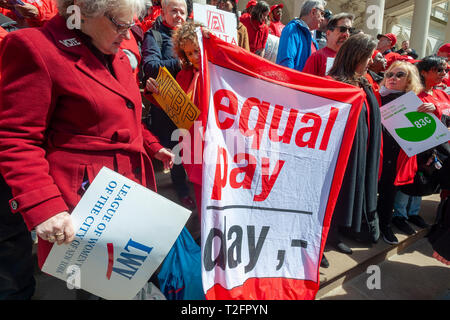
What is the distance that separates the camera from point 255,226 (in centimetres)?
171

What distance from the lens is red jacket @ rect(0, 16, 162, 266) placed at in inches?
40.1

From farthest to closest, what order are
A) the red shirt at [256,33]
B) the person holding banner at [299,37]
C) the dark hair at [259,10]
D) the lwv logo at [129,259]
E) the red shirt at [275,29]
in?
the red shirt at [275,29]
the red shirt at [256,33]
the dark hair at [259,10]
the person holding banner at [299,37]
the lwv logo at [129,259]

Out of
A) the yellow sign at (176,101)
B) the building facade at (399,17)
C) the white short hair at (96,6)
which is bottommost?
the yellow sign at (176,101)

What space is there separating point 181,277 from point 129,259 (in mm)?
575

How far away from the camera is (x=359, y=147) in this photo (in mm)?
2305

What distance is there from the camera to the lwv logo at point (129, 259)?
1248mm

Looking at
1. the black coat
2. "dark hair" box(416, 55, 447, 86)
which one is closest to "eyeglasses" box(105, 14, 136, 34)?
the black coat

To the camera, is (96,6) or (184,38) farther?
(184,38)

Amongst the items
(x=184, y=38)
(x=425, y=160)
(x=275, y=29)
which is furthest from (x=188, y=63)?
(x=275, y=29)

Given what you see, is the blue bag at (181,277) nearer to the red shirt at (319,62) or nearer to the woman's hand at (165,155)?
the woman's hand at (165,155)

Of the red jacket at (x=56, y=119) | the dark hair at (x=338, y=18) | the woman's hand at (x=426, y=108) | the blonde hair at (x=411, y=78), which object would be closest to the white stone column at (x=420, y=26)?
the dark hair at (x=338, y=18)

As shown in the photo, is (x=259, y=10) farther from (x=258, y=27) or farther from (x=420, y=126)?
(x=420, y=126)

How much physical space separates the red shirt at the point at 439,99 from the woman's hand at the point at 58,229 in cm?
336

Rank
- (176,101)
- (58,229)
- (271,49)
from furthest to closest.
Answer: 1. (271,49)
2. (176,101)
3. (58,229)
